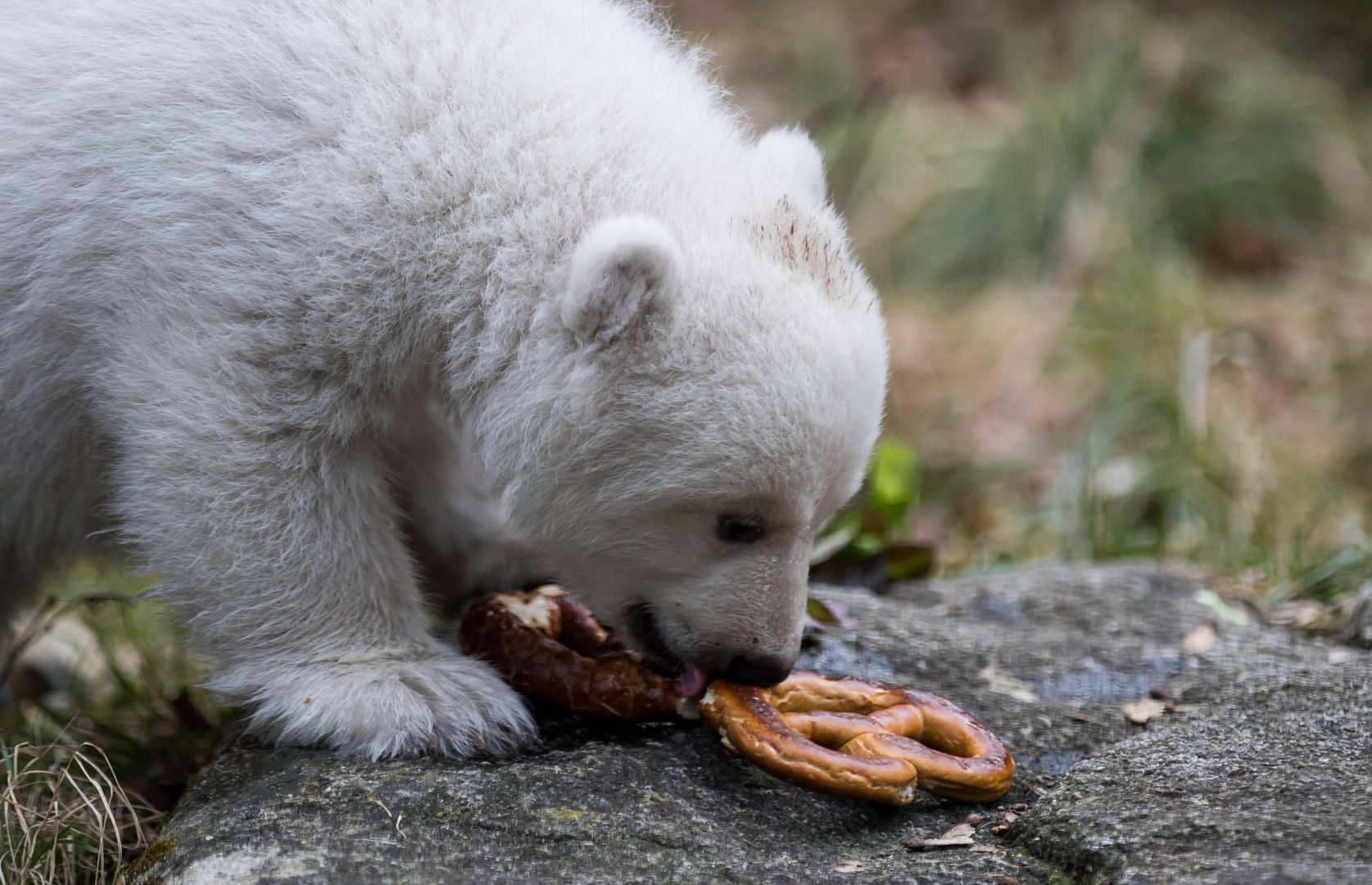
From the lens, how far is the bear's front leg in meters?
3.16

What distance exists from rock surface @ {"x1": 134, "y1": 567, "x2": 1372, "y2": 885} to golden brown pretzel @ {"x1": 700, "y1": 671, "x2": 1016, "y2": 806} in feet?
0.26

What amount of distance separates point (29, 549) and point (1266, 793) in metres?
3.22

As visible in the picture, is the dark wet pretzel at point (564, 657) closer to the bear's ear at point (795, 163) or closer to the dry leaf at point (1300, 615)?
the bear's ear at point (795, 163)

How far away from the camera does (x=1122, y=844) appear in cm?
262

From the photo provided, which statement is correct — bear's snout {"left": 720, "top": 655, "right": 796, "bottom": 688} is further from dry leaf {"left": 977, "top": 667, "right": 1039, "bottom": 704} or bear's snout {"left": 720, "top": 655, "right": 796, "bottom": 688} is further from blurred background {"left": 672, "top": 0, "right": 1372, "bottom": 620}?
blurred background {"left": 672, "top": 0, "right": 1372, "bottom": 620}

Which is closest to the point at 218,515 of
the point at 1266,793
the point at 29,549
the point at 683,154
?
the point at 29,549

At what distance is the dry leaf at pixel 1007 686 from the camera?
140 inches

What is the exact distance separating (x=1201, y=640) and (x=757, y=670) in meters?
1.57

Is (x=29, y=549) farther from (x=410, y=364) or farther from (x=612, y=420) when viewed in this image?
(x=612, y=420)

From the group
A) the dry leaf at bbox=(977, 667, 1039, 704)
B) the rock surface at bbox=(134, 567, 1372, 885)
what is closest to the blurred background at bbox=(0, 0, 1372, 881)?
the rock surface at bbox=(134, 567, 1372, 885)

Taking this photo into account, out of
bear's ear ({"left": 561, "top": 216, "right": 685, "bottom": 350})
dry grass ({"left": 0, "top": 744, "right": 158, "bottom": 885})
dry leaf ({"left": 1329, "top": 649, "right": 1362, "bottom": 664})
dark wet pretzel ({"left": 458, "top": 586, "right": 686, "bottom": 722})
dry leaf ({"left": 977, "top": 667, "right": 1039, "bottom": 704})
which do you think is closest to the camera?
bear's ear ({"left": 561, "top": 216, "right": 685, "bottom": 350})

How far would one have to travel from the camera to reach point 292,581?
3254 mm

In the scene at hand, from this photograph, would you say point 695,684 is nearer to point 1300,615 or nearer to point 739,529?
point 739,529

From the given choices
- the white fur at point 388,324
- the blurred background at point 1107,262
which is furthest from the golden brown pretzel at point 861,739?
the blurred background at point 1107,262
